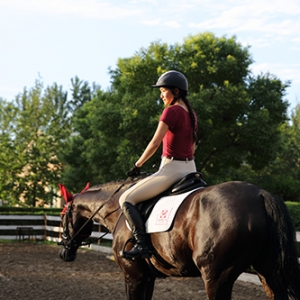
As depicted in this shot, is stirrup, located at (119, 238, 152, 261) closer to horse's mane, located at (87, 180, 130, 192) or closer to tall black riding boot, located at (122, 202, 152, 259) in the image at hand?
tall black riding boot, located at (122, 202, 152, 259)

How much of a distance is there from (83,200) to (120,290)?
3349mm

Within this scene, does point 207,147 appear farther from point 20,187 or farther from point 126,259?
point 126,259

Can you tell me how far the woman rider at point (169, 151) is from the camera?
19.3 feet

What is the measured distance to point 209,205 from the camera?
206 inches

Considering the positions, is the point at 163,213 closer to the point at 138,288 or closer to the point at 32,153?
the point at 138,288

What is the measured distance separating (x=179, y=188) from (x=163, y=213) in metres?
0.30

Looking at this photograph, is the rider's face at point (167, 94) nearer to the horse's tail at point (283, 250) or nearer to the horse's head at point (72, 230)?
the horse's tail at point (283, 250)

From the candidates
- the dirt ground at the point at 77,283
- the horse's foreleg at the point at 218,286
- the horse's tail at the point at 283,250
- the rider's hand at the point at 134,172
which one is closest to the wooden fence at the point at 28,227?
the dirt ground at the point at 77,283

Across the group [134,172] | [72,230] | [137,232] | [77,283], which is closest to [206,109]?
[77,283]

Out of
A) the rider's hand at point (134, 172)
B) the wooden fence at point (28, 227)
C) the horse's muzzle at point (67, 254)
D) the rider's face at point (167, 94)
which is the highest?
the rider's face at point (167, 94)

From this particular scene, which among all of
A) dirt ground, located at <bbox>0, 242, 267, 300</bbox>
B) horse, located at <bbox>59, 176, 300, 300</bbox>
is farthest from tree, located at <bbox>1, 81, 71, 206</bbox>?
horse, located at <bbox>59, 176, 300, 300</bbox>

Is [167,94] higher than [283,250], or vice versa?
[167,94]

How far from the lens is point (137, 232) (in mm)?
5848

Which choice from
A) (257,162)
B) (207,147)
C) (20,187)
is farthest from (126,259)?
(20,187)
